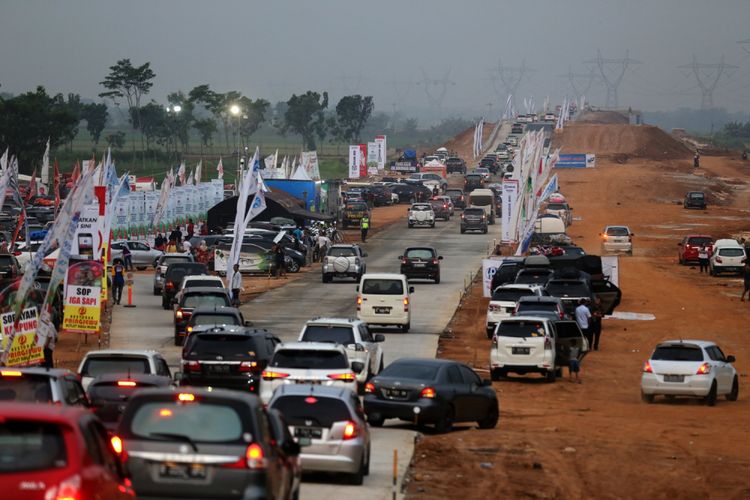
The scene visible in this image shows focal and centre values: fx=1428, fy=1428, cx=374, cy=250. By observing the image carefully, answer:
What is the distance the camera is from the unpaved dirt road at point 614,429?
19984mm

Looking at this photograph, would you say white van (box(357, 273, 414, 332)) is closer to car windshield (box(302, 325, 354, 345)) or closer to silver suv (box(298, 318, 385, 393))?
silver suv (box(298, 318, 385, 393))

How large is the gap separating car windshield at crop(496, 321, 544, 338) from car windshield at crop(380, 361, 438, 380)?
29.1ft

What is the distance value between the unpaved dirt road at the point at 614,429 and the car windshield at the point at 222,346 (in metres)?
3.68

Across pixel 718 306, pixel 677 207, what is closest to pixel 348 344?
A: pixel 718 306

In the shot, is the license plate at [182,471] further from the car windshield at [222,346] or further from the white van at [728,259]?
the white van at [728,259]

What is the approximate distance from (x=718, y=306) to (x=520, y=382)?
21.6 meters

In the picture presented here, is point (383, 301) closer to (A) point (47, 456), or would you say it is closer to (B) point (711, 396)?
(B) point (711, 396)

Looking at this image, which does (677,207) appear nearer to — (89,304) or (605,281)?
(605,281)

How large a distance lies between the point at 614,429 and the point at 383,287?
15.8m

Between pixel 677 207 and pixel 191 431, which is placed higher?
pixel 191 431

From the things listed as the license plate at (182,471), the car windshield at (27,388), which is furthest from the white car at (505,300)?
the license plate at (182,471)

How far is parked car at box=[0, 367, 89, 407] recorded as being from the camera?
639 inches

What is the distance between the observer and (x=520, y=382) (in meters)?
33.7

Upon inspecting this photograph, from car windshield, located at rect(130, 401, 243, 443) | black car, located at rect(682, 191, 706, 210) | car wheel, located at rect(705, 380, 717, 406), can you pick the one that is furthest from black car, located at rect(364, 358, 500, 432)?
black car, located at rect(682, 191, 706, 210)
